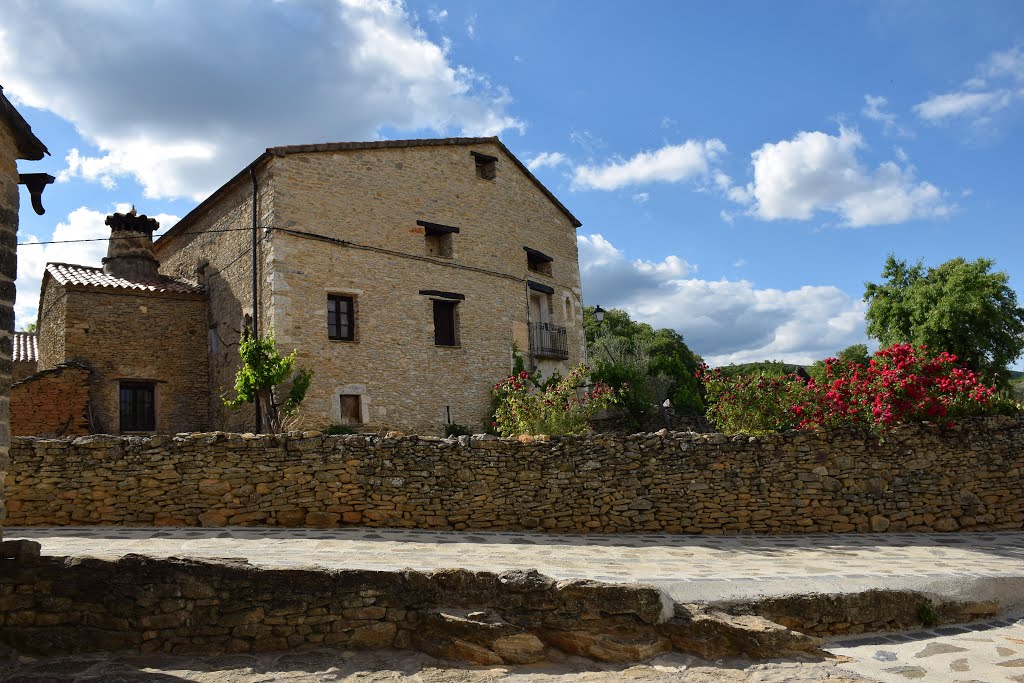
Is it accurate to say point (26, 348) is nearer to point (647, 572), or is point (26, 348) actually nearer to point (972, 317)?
point (647, 572)

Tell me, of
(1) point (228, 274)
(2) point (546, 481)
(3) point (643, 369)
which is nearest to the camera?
(2) point (546, 481)

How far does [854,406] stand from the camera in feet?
36.9

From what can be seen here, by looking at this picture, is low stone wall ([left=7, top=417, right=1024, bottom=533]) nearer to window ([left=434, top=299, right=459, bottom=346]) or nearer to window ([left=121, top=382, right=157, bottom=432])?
window ([left=121, top=382, right=157, bottom=432])

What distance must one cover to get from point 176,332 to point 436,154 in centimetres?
767

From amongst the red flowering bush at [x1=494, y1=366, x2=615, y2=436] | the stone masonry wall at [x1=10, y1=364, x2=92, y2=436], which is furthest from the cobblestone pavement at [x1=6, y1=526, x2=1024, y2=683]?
the stone masonry wall at [x1=10, y1=364, x2=92, y2=436]

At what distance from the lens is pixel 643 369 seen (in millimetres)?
28766

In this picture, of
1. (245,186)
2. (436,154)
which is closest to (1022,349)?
(436,154)

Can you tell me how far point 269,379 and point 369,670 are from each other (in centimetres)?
1034

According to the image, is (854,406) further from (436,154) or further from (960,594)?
(436,154)

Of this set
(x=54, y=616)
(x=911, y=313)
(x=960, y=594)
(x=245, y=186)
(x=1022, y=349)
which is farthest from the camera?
(x=911, y=313)

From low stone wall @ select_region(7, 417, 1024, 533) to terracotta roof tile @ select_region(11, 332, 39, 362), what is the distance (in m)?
12.2

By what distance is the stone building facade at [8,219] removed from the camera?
5461 mm

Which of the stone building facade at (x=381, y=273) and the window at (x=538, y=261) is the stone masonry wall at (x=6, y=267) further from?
the window at (x=538, y=261)

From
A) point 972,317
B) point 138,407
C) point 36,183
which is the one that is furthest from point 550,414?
point 972,317
